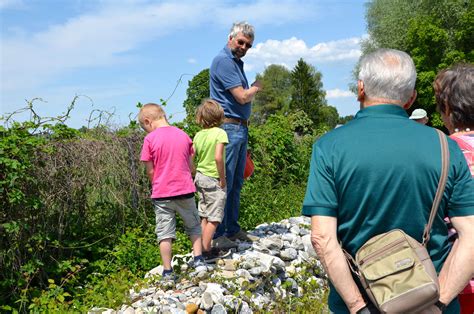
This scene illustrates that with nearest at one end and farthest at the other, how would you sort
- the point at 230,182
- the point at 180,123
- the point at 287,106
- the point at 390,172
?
the point at 390,172
the point at 230,182
the point at 180,123
the point at 287,106

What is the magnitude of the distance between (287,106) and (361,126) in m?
66.3

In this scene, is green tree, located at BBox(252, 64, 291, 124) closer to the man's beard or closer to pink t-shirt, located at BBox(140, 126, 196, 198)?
the man's beard

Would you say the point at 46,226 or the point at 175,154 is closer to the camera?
the point at 175,154

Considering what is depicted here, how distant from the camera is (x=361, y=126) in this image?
2229 millimetres

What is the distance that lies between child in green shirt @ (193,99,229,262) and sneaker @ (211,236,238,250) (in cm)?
27

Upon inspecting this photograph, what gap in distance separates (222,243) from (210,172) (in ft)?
2.66

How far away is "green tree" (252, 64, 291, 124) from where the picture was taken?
6481 centimetres

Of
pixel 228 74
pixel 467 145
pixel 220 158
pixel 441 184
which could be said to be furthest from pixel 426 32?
pixel 441 184

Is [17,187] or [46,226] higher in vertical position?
[17,187]

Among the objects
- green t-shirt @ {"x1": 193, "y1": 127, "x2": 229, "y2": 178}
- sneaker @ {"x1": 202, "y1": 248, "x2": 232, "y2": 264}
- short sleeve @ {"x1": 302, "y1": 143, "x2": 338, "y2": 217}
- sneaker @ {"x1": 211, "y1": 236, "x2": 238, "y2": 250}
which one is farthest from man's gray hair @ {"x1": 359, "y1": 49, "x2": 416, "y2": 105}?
sneaker @ {"x1": 211, "y1": 236, "x2": 238, "y2": 250}

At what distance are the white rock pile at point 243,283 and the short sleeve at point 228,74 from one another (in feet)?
5.45

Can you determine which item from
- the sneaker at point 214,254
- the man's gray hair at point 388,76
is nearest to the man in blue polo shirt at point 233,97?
the sneaker at point 214,254

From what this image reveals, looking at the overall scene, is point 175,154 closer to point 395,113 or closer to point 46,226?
point 46,226

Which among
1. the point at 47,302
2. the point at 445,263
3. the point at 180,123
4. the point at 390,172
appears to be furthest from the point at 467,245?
the point at 180,123
